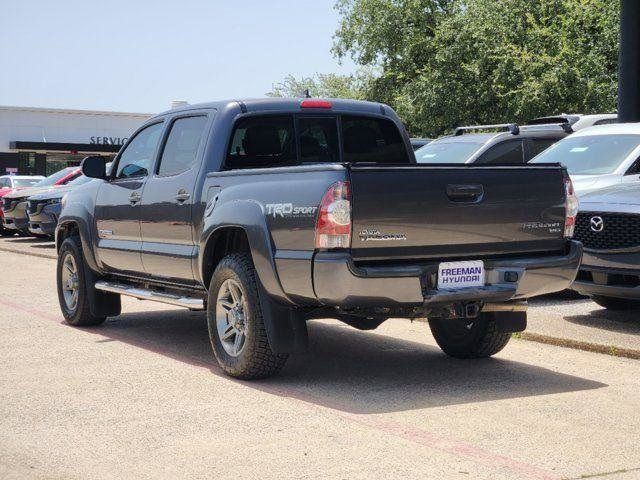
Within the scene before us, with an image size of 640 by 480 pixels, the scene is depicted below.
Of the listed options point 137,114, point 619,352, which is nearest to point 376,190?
point 619,352

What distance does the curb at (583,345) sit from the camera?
8.62 m

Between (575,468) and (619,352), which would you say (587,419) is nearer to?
(575,468)

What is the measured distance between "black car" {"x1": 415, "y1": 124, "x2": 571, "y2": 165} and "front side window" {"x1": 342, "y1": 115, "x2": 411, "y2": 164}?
490 cm

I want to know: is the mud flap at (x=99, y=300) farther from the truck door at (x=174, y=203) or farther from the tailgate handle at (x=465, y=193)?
the tailgate handle at (x=465, y=193)

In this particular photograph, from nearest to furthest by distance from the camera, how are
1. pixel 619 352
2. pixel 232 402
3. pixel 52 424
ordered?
pixel 52 424 < pixel 232 402 < pixel 619 352

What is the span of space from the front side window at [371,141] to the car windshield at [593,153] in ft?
12.5

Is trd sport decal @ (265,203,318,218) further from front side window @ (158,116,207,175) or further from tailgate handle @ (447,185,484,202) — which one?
front side window @ (158,116,207,175)

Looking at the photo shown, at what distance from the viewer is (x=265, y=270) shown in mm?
7230

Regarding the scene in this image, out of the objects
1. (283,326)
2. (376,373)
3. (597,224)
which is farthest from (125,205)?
(597,224)

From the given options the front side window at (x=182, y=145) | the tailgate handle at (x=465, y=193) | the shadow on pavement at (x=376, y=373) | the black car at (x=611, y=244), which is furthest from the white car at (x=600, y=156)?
the front side window at (x=182, y=145)

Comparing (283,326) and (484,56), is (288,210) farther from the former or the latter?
(484,56)

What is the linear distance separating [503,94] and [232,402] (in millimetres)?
36772

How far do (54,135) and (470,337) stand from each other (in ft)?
200

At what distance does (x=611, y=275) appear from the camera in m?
9.91
